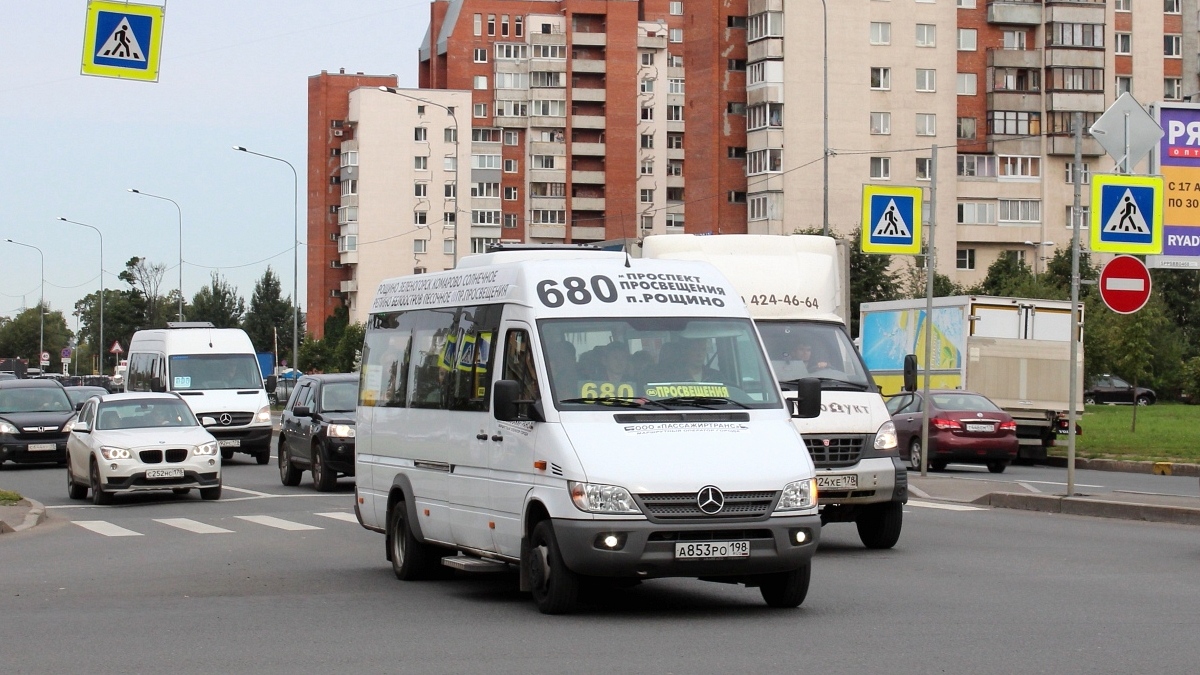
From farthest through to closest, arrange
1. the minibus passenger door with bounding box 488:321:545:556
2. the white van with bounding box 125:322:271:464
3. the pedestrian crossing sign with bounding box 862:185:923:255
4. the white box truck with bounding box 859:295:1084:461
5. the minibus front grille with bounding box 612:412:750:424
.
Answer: the white box truck with bounding box 859:295:1084:461 → the white van with bounding box 125:322:271:464 → the pedestrian crossing sign with bounding box 862:185:923:255 → the minibus passenger door with bounding box 488:321:545:556 → the minibus front grille with bounding box 612:412:750:424

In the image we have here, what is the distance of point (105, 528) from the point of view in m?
19.6

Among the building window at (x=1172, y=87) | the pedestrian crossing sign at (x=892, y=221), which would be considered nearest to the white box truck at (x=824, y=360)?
the pedestrian crossing sign at (x=892, y=221)

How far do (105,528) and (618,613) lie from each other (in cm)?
1060

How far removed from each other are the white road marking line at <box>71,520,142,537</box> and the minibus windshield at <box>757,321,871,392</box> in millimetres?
7634

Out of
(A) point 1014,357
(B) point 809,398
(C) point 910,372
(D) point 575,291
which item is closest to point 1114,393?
(A) point 1014,357

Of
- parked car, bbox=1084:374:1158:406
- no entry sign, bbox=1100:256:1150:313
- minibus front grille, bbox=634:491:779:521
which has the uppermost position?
no entry sign, bbox=1100:256:1150:313

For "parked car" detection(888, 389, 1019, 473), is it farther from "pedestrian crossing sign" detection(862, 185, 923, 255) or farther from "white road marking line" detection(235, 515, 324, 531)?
"white road marking line" detection(235, 515, 324, 531)

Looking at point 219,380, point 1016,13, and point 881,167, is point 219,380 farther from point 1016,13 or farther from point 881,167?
point 1016,13

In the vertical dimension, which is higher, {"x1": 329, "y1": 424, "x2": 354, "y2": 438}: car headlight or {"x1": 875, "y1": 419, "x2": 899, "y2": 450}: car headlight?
{"x1": 875, "y1": 419, "x2": 899, "y2": 450}: car headlight

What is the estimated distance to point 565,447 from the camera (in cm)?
1035

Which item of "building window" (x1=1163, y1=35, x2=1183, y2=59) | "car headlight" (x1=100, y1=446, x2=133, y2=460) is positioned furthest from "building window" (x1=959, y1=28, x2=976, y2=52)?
"car headlight" (x1=100, y1=446, x2=133, y2=460)

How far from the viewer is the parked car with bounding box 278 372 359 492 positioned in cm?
2506

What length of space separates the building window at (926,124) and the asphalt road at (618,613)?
74671 mm

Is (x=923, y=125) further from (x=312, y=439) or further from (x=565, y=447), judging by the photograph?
(x=565, y=447)
